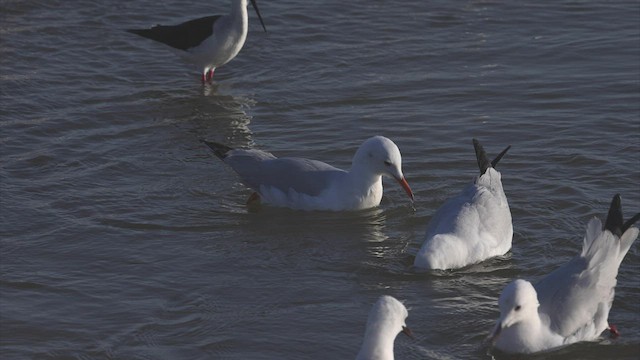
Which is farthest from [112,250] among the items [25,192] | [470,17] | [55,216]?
[470,17]

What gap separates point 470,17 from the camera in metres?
14.6

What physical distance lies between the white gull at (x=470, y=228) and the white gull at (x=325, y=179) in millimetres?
507

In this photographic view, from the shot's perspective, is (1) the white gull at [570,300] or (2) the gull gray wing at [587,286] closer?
(1) the white gull at [570,300]

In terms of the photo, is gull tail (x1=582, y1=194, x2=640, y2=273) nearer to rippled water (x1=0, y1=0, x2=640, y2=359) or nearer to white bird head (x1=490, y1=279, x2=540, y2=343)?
rippled water (x1=0, y1=0, x2=640, y2=359)

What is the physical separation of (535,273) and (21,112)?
17.9ft

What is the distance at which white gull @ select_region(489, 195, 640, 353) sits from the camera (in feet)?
23.9

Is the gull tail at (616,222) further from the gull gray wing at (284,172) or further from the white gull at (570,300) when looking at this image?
the gull gray wing at (284,172)

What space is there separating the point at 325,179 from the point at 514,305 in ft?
10.1

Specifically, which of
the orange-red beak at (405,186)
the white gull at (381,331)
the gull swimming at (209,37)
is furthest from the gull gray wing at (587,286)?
the gull swimming at (209,37)

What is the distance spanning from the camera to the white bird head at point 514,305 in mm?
7188

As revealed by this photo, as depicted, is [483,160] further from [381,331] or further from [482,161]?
[381,331]

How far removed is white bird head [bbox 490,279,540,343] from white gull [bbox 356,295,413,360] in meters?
0.70

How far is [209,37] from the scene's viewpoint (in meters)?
13.4

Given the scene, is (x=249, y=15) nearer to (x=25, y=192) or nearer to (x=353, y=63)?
(x=353, y=63)
